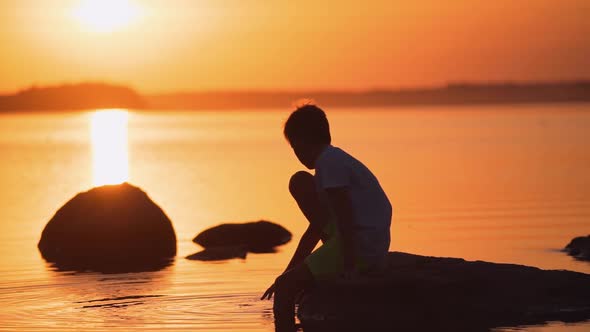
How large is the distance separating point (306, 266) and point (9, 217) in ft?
59.1

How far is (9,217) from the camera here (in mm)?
28672

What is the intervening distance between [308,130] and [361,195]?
0.82m

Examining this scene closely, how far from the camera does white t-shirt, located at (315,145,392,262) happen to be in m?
11.5

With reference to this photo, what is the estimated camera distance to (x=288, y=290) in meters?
12.1

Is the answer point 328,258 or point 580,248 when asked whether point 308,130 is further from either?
point 580,248

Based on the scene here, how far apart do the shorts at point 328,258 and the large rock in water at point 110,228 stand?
357 inches

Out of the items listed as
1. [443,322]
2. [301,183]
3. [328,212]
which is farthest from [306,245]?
[443,322]

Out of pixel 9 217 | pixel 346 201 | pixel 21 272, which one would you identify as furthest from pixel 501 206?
pixel 346 201

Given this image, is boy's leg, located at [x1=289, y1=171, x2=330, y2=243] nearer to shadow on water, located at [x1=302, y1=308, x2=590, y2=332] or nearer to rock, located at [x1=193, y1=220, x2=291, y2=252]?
shadow on water, located at [x1=302, y1=308, x2=590, y2=332]

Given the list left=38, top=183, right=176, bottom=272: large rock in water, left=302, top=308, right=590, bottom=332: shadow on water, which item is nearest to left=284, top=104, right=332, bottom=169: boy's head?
left=302, top=308, right=590, bottom=332: shadow on water

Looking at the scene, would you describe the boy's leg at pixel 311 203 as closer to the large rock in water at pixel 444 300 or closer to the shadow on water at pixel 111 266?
the large rock in water at pixel 444 300

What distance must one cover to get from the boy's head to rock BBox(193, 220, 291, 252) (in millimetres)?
10266

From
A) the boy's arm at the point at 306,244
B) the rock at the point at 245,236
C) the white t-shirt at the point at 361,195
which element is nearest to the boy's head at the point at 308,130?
the white t-shirt at the point at 361,195

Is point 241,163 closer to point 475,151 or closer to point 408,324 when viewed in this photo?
point 475,151
